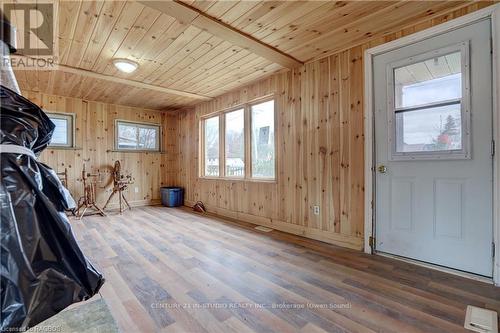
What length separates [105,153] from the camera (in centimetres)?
519

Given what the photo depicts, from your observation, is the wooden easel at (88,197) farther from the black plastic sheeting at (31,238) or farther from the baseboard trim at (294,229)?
the black plastic sheeting at (31,238)

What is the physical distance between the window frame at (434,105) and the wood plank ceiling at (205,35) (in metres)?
0.34

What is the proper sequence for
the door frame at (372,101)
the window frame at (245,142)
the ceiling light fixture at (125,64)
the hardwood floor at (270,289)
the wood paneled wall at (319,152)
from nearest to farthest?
the hardwood floor at (270,289) < the door frame at (372,101) < the wood paneled wall at (319,152) < the ceiling light fixture at (125,64) < the window frame at (245,142)

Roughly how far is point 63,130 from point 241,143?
140 inches

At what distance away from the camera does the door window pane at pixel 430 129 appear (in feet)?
7.00

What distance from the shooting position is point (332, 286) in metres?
1.93

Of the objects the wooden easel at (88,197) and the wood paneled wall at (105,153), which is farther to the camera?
the wood paneled wall at (105,153)

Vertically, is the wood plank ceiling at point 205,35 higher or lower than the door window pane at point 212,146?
higher

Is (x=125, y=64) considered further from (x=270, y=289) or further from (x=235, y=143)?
(x=270, y=289)

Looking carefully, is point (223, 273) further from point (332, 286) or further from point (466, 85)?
point (466, 85)

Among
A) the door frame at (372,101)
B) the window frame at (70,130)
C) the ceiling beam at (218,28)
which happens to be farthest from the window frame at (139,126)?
the door frame at (372,101)

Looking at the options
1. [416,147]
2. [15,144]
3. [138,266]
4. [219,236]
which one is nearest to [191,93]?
→ [219,236]

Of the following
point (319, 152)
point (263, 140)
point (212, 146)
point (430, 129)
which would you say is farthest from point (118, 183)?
point (430, 129)

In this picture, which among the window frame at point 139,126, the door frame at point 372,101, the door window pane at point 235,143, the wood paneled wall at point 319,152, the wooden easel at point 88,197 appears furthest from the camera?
the window frame at point 139,126
